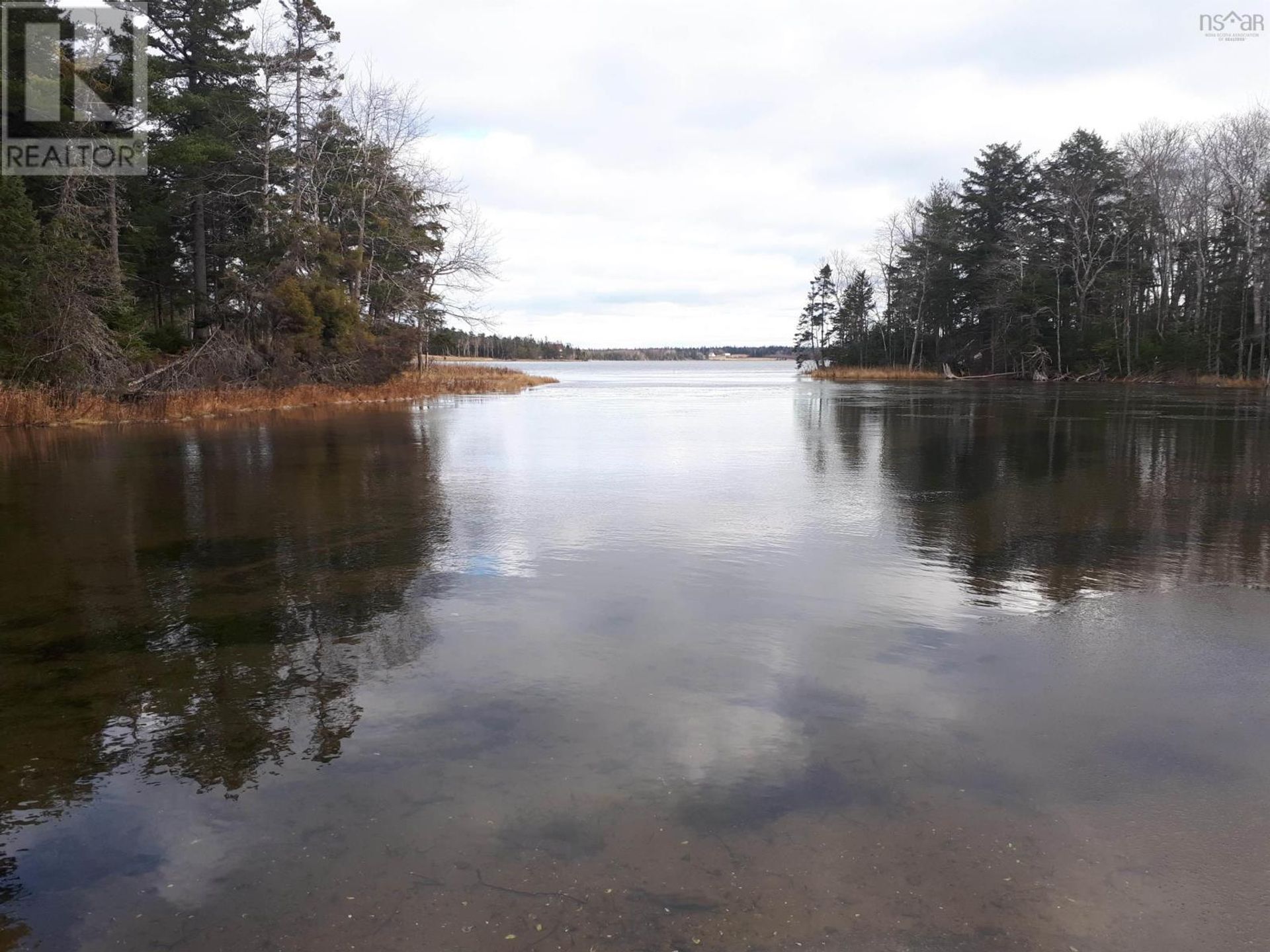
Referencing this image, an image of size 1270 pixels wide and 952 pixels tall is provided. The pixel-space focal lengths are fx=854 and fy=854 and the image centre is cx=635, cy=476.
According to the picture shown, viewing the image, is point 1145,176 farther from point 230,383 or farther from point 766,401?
point 230,383

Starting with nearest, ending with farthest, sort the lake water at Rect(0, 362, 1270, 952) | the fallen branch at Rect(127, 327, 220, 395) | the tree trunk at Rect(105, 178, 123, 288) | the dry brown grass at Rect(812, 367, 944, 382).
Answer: the lake water at Rect(0, 362, 1270, 952) < the fallen branch at Rect(127, 327, 220, 395) < the tree trunk at Rect(105, 178, 123, 288) < the dry brown grass at Rect(812, 367, 944, 382)

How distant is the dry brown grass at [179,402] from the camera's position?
1973 cm

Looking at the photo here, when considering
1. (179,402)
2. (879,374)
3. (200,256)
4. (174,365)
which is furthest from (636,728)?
(879,374)

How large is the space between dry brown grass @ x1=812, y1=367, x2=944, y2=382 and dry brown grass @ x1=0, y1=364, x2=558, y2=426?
38.8 m

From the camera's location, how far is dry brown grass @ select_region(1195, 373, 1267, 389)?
41.1 metres

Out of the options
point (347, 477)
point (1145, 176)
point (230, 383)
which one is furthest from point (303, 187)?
point (1145, 176)

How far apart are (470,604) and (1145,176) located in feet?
183

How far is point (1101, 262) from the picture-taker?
53.1m

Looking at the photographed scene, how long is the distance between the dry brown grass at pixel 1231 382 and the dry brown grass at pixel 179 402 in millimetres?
38696

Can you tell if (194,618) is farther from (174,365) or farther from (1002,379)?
(1002,379)

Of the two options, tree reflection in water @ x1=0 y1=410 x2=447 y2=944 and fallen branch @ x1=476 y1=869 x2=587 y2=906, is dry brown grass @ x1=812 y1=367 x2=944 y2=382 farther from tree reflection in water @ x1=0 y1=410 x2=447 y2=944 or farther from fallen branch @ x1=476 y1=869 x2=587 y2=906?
fallen branch @ x1=476 y1=869 x2=587 y2=906

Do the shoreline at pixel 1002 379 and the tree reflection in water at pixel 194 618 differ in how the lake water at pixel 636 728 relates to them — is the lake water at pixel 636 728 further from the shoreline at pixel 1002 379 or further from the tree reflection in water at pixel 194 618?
the shoreline at pixel 1002 379

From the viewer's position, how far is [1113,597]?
20.4 ft
